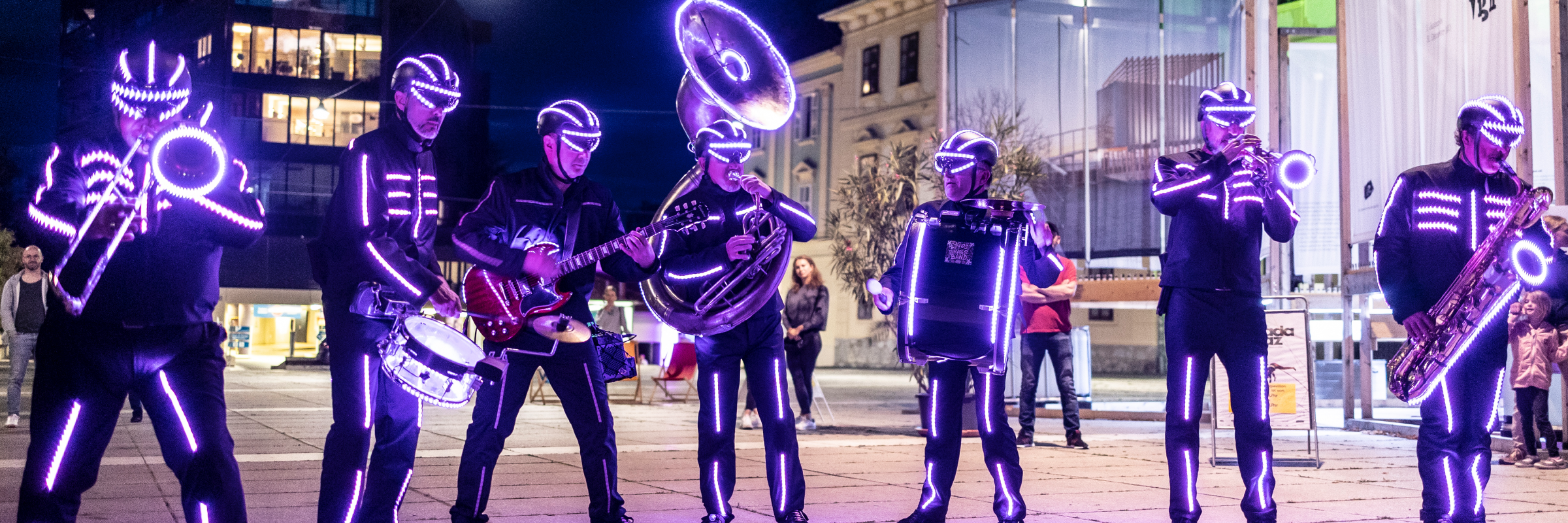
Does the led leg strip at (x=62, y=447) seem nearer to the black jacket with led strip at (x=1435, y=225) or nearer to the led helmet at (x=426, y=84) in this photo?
the led helmet at (x=426, y=84)

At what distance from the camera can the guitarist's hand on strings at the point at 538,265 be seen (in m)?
5.26

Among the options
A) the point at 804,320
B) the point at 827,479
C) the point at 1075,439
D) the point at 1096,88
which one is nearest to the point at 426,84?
the point at 827,479

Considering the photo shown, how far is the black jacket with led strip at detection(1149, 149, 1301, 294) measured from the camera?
5559 mm

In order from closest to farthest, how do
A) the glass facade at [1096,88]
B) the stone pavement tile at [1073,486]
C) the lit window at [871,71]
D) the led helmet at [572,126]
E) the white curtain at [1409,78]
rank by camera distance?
the led helmet at [572,126] → the stone pavement tile at [1073,486] → the white curtain at [1409,78] → the glass facade at [1096,88] → the lit window at [871,71]

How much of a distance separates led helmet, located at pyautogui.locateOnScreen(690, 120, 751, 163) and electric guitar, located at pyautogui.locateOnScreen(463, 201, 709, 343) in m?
0.69

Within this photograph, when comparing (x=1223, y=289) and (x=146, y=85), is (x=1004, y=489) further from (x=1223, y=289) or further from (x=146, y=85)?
(x=146, y=85)

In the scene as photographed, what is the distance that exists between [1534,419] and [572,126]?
7524 mm

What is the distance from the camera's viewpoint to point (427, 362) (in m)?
4.54

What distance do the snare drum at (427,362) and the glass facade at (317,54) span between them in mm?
49581

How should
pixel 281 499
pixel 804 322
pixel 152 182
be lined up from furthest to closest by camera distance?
pixel 804 322, pixel 281 499, pixel 152 182

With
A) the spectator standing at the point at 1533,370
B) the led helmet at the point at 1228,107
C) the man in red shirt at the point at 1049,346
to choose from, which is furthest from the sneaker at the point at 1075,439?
the led helmet at the point at 1228,107

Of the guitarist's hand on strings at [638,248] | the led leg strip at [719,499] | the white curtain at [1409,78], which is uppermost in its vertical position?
the white curtain at [1409,78]

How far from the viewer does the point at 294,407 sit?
49.5 feet

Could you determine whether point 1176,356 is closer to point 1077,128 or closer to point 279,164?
point 1077,128
